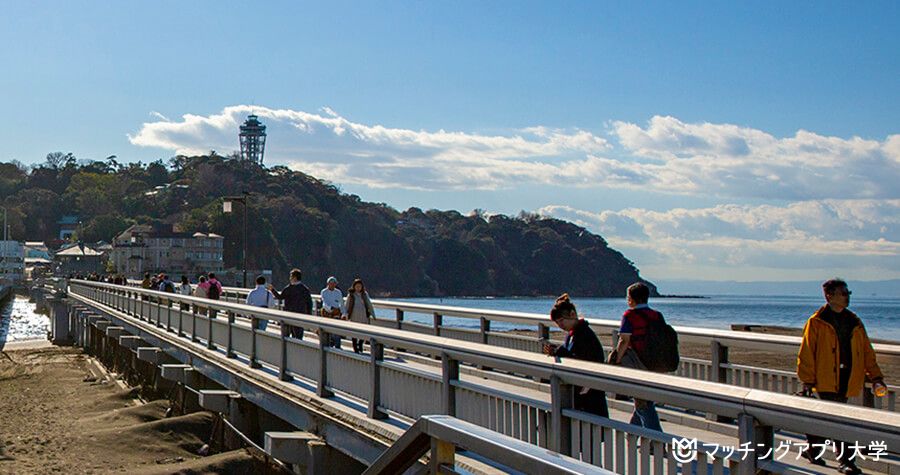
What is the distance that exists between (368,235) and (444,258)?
62.5 feet

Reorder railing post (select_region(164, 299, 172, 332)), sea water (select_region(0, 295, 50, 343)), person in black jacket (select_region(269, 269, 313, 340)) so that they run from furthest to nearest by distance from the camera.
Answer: sea water (select_region(0, 295, 50, 343))
railing post (select_region(164, 299, 172, 332))
person in black jacket (select_region(269, 269, 313, 340))

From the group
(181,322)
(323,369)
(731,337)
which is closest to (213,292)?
(181,322)

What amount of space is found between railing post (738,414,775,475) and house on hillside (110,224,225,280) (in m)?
142

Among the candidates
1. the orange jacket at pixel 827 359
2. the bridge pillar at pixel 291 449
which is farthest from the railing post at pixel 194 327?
the orange jacket at pixel 827 359

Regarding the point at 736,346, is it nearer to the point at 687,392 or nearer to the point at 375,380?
the point at 375,380

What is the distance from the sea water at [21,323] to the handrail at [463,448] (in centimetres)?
5243

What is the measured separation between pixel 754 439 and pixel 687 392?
0.45 m

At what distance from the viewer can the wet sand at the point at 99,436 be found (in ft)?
48.3

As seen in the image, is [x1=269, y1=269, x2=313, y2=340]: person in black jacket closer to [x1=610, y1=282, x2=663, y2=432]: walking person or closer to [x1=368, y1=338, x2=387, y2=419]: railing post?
[x1=368, y1=338, x2=387, y2=419]: railing post

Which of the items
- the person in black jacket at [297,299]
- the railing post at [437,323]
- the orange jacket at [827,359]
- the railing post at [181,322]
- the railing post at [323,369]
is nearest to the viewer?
the orange jacket at [827,359]

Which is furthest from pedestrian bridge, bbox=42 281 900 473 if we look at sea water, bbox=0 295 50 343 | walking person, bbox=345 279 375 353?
sea water, bbox=0 295 50 343

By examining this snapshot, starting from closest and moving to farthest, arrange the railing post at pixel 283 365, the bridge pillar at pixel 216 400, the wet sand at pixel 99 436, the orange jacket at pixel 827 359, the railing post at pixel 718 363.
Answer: the orange jacket at pixel 827 359 < the railing post at pixel 718 363 < the railing post at pixel 283 365 < the bridge pillar at pixel 216 400 < the wet sand at pixel 99 436

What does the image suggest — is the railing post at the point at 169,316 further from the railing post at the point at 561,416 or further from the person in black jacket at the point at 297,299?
the railing post at the point at 561,416

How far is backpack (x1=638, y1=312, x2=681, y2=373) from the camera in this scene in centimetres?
795
